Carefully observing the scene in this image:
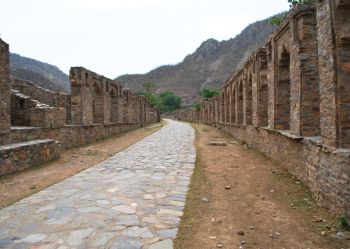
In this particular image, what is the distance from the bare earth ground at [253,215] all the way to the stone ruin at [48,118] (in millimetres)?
4794

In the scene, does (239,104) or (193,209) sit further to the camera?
(239,104)

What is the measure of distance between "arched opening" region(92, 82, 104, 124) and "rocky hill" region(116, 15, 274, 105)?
81622mm

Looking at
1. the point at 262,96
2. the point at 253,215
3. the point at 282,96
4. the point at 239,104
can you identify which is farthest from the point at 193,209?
the point at 239,104

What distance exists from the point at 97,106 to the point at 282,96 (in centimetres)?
1216

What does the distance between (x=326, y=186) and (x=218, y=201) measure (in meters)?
1.82

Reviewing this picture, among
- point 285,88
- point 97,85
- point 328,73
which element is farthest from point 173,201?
point 97,85

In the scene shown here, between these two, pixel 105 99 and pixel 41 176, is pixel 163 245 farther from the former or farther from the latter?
pixel 105 99

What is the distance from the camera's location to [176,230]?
4195 mm

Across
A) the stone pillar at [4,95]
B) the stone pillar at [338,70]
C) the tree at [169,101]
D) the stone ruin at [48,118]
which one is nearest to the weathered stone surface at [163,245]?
the stone pillar at [338,70]

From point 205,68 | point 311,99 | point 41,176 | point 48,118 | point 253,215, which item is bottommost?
point 253,215

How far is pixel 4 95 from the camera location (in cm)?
926

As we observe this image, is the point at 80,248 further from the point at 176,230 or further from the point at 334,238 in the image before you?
the point at 334,238

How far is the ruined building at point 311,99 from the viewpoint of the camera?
4926 millimetres

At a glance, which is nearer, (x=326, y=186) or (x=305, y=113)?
(x=326, y=186)
